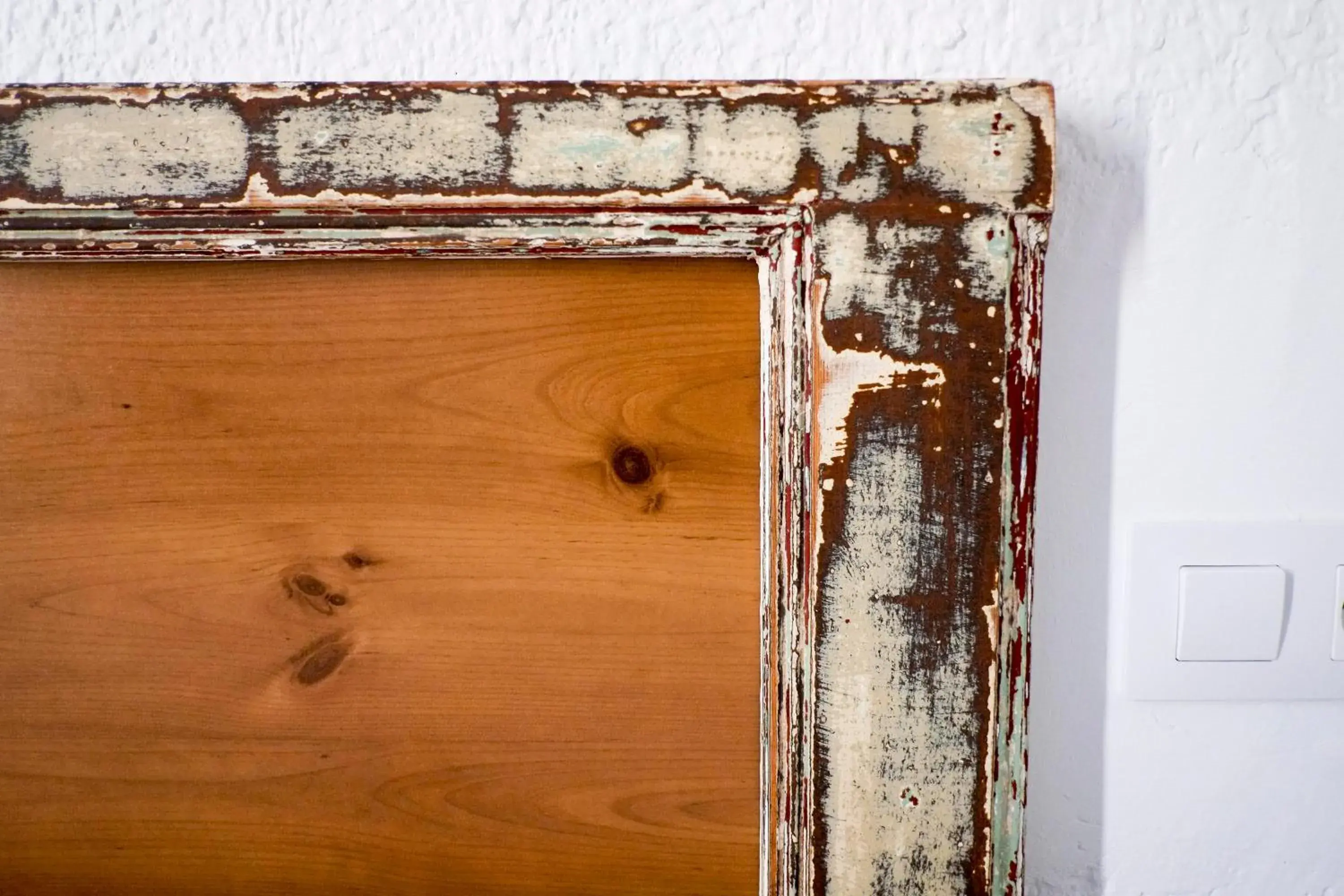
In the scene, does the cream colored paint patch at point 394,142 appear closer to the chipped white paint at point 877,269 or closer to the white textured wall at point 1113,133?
the white textured wall at point 1113,133

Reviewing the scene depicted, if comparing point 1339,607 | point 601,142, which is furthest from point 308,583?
point 1339,607

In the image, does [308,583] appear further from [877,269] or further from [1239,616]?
[1239,616]

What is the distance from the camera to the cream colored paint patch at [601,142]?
0.39 m

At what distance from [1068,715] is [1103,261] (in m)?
0.27

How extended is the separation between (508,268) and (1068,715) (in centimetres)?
43

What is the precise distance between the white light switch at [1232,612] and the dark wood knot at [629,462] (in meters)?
0.32

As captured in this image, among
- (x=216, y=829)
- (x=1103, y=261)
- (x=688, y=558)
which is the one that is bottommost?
(x=216, y=829)

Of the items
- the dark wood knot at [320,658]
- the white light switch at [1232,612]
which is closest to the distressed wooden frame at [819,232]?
the white light switch at [1232,612]

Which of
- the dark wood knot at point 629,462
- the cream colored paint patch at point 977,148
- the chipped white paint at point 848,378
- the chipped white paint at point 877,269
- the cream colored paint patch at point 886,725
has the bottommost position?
the cream colored paint patch at point 886,725

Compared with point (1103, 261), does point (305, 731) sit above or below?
below

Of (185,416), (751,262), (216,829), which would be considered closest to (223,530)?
(185,416)

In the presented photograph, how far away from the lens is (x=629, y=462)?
1.50 feet

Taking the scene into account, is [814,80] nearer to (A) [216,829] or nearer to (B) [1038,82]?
(B) [1038,82]

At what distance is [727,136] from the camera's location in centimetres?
39
